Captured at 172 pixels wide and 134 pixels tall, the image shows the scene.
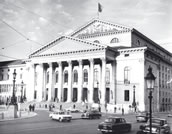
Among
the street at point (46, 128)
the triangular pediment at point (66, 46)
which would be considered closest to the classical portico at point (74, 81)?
the triangular pediment at point (66, 46)

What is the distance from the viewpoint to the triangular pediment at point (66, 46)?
64875mm

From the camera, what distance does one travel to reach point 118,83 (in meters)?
65.8

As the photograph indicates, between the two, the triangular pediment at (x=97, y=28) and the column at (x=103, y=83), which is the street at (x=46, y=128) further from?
the triangular pediment at (x=97, y=28)

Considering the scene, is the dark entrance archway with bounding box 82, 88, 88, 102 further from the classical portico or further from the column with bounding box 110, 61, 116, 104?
the column with bounding box 110, 61, 116, 104

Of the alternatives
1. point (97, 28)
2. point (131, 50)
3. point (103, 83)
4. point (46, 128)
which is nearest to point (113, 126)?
point (46, 128)

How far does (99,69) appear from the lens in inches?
2677

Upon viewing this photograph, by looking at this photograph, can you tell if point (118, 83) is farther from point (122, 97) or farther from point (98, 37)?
point (98, 37)

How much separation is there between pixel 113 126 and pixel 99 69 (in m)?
45.1

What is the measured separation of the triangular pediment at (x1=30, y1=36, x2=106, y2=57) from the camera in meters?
64.9

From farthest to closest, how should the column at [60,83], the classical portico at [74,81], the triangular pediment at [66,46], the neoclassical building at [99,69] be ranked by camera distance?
the column at [60,83]
the triangular pediment at [66,46]
the classical portico at [74,81]
the neoclassical building at [99,69]

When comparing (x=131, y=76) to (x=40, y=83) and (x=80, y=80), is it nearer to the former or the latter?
(x=80, y=80)

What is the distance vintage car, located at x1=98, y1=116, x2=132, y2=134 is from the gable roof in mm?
47061

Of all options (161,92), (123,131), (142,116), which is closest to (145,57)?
(161,92)

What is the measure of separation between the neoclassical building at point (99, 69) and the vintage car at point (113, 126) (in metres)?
33.7
